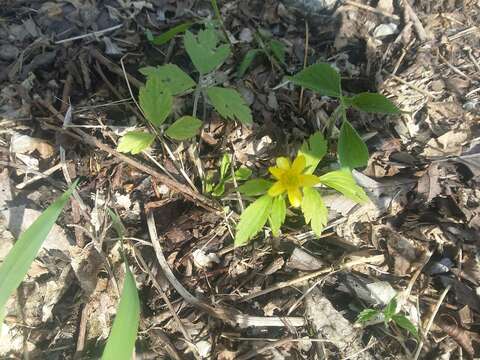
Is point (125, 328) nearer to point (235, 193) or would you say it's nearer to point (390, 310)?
point (235, 193)

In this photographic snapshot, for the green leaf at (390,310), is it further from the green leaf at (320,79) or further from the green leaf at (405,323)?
the green leaf at (320,79)

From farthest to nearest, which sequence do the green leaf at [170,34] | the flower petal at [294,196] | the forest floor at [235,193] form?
the green leaf at [170,34]
the forest floor at [235,193]
the flower petal at [294,196]

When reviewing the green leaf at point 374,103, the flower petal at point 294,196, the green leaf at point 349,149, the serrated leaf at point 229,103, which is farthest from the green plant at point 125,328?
the green leaf at point 374,103

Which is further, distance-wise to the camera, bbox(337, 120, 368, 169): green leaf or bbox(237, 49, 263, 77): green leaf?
bbox(237, 49, 263, 77): green leaf

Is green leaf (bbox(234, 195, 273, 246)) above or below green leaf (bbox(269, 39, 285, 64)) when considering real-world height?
below

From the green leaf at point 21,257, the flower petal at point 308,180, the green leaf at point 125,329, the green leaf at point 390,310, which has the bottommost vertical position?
the green leaf at point 390,310

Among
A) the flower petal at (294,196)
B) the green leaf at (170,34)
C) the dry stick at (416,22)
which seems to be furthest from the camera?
the dry stick at (416,22)

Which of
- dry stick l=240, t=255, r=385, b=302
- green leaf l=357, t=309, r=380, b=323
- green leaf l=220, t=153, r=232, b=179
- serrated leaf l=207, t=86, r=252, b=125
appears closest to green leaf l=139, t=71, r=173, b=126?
serrated leaf l=207, t=86, r=252, b=125

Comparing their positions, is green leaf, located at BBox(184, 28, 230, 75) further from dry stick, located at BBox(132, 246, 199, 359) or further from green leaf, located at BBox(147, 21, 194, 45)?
dry stick, located at BBox(132, 246, 199, 359)
